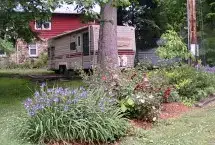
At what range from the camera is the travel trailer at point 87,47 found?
20.9 m

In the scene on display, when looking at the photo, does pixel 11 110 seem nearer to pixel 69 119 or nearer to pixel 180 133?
pixel 69 119

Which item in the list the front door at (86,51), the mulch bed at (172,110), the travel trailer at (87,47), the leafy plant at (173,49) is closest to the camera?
the mulch bed at (172,110)

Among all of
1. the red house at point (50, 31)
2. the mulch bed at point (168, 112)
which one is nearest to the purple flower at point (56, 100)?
the mulch bed at point (168, 112)

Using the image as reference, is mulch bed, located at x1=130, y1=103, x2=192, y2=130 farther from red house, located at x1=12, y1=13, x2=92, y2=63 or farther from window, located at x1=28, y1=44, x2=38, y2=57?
window, located at x1=28, y1=44, x2=38, y2=57

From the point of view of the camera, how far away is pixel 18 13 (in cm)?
1289

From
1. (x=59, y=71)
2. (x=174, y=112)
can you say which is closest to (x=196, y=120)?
(x=174, y=112)

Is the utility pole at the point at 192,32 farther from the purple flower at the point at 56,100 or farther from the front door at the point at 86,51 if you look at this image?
the purple flower at the point at 56,100

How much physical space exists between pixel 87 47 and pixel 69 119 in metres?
14.2

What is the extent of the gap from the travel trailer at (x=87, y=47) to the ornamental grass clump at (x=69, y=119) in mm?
11370

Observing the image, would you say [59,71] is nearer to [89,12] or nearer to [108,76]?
[89,12]

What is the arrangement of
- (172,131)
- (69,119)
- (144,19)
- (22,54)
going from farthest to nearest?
(22,54) < (144,19) < (172,131) < (69,119)

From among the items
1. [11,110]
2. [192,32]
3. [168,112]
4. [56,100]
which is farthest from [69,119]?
[192,32]

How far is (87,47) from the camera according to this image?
70.9 feet

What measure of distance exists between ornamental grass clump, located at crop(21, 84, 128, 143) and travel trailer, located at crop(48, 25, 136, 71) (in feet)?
37.3
